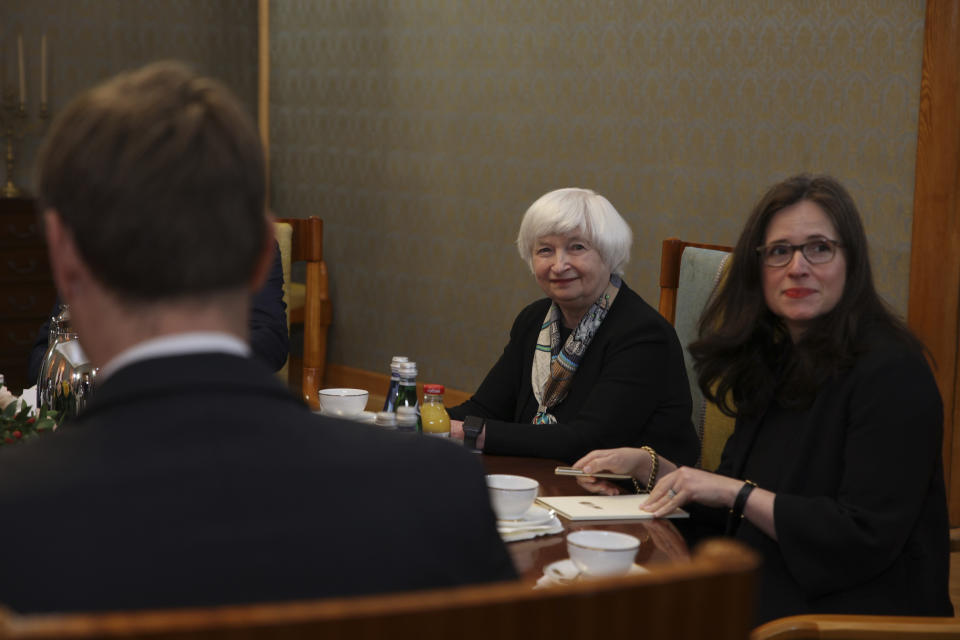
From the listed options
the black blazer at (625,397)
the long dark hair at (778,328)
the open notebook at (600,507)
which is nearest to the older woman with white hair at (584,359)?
the black blazer at (625,397)

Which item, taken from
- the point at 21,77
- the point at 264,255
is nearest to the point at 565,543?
the point at 264,255

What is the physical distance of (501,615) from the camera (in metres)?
0.70

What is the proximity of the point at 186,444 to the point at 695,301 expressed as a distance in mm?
2323

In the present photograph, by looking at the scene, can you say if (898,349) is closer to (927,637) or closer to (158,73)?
(927,637)

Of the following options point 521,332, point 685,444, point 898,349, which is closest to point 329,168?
point 521,332

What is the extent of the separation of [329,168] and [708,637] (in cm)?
611

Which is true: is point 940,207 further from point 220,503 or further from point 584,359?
point 220,503

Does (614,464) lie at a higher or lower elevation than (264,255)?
lower

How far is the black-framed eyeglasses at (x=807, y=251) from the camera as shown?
6.99 feet

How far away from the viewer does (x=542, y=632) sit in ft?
2.32

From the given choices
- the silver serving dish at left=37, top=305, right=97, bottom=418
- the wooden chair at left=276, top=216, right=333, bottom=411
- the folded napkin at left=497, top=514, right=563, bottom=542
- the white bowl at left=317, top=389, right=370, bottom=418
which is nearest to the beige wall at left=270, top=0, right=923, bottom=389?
the wooden chair at left=276, top=216, right=333, bottom=411

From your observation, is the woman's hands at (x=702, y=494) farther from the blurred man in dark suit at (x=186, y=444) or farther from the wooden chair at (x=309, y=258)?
the wooden chair at (x=309, y=258)

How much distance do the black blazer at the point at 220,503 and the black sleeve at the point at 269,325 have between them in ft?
Answer: 7.19

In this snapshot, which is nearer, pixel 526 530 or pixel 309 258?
pixel 526 530
